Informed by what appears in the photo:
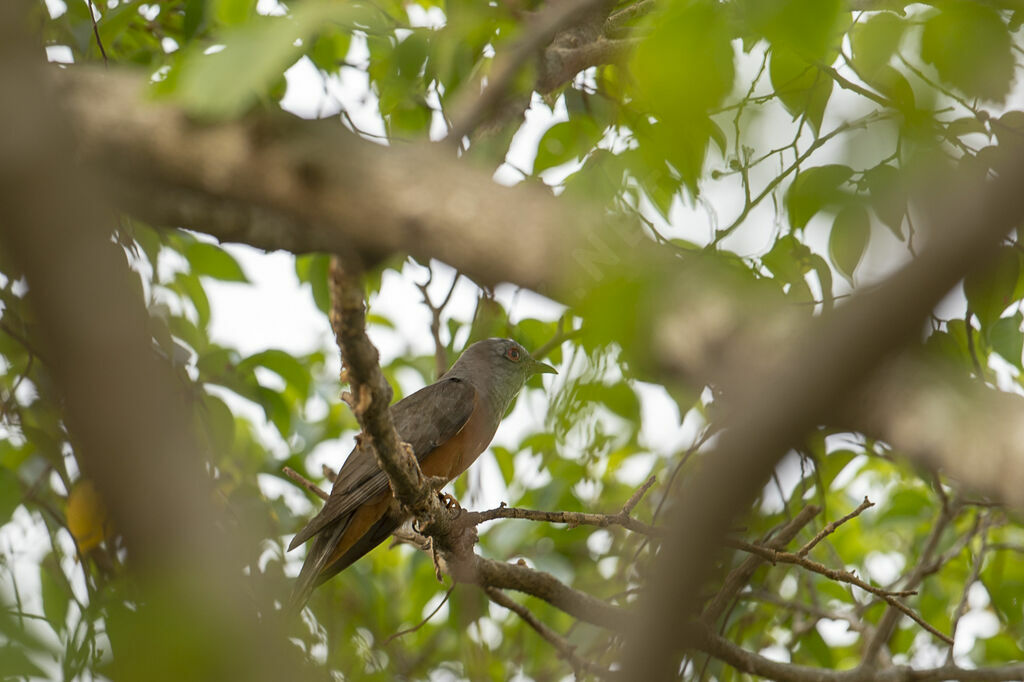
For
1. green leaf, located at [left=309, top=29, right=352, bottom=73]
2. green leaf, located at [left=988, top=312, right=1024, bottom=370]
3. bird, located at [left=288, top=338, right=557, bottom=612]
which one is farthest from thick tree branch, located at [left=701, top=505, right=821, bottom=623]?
green leaf, located at [left=309, top=29, right=352, bottom=73]

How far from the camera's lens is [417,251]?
2.00 metres

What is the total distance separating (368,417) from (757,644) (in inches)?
156

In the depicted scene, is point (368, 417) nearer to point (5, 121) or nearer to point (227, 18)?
point (227, 18)

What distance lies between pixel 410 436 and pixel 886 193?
389 cm

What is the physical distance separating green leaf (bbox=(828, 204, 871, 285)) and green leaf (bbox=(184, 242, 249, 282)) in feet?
11.8

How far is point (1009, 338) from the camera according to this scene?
3078 millimetres

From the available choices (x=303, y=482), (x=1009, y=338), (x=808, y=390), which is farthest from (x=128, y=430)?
(x=303, y=482)

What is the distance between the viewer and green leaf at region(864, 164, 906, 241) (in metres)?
1.92

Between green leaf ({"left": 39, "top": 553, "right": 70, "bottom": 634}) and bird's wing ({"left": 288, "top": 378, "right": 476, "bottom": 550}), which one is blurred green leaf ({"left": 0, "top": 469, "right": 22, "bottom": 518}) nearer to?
green leaf ({"left": 39, "top": 553, "right": 70, "bottom": 634})

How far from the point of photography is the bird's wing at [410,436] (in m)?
5.02

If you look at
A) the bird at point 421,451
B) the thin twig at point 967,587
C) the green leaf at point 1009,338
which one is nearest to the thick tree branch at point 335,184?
the green leaf at point 1009,338

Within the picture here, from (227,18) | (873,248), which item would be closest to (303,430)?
(227,18)

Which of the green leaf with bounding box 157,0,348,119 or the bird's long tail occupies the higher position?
the bird's long tail

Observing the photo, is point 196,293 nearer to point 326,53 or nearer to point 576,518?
point 326,53
